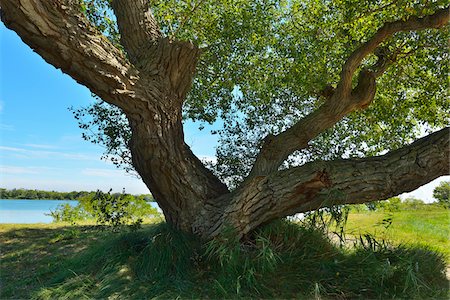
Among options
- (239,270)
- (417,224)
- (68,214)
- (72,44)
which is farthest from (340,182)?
(68,214)

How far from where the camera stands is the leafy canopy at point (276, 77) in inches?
247

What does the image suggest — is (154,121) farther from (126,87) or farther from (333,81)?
(333,81)

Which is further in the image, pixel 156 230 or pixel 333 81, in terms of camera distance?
pixel 333 81

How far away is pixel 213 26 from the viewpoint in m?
6.80

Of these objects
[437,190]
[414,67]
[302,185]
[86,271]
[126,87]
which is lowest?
[86,271]

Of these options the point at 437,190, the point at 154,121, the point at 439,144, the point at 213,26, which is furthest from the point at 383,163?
the point at 437,190

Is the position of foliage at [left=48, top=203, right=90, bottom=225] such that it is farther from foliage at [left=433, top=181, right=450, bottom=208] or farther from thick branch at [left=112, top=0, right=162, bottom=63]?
foliage at [left=433, top=181, right=450, bottom=208]

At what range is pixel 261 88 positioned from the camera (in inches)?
269

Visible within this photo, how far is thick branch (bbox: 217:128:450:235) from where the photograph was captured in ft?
12.8

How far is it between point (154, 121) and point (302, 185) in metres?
1.82

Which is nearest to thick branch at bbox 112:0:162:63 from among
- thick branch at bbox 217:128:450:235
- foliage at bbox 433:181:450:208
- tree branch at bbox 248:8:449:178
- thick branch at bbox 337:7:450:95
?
tree branch at bbox 248:8:449:178

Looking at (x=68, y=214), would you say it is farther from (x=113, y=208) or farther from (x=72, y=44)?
(x=72, y=44)

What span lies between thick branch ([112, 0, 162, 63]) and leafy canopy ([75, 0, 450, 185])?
159cm

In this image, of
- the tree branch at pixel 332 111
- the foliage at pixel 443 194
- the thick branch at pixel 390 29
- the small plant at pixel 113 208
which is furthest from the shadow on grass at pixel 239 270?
the foliage at pixel 443 194
